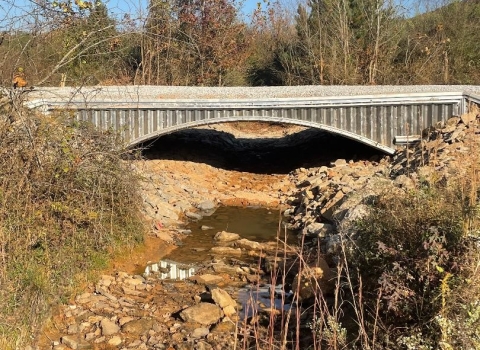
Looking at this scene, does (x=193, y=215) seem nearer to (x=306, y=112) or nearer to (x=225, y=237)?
(x=225, y=237)

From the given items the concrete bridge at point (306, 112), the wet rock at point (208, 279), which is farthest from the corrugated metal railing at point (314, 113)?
the wet rock at point (208, 279)

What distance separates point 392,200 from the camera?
550cm

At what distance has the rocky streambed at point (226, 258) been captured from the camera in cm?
562

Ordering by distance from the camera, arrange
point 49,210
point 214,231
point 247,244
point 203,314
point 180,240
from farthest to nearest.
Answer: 1. point 214,231
2. point 180,240
3. point 247,244
4. point 49,210
5. point 203,314

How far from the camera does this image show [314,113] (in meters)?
13.1

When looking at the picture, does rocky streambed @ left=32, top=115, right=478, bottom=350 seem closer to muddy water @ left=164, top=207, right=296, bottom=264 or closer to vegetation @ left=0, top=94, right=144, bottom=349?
muddy water @ left=164, top=207, right=296, bottom=264

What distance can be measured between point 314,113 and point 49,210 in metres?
7.89

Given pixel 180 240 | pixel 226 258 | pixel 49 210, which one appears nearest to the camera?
pixel 49 210

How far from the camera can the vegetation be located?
18.5 ft

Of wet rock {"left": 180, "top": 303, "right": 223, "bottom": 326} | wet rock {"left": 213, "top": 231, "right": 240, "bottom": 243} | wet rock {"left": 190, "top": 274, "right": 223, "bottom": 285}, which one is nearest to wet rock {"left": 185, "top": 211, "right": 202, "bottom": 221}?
wet rock {"left": 213, "top": 231, "right": 240, "bottom": 243}

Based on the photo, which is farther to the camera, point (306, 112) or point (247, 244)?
point (306, 112)

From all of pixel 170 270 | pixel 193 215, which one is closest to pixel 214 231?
pixel 193 215

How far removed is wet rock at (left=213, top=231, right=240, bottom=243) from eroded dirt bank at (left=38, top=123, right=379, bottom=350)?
389mm

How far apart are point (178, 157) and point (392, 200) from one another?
10.7 meters
